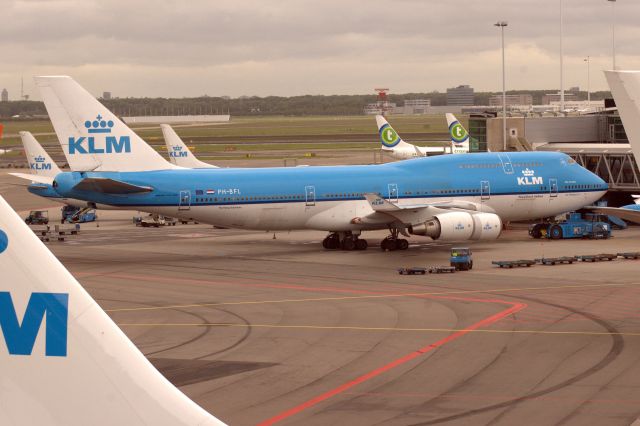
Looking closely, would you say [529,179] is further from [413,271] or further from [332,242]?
[413,271]

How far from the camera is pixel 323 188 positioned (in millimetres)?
50000

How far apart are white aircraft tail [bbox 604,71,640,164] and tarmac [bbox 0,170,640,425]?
241 inches

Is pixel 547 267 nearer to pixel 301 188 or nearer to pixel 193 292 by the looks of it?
pixel 301 188

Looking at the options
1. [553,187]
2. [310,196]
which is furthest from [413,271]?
[553,187]

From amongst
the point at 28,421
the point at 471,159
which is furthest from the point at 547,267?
the point at 28,421

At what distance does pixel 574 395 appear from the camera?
23109mm

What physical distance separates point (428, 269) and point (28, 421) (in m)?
35.8

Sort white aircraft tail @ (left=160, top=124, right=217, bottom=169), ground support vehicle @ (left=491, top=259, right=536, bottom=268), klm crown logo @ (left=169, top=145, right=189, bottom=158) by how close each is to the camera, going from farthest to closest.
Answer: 1. klm crown logo @ (left=169, top=145, right=189, bottom=158)
2. white aircraft tail @ (left=160, top=124, right=217, bottom=169)
3. ground support vehicle @ (left=491, top=259, right=536, bottom=268)

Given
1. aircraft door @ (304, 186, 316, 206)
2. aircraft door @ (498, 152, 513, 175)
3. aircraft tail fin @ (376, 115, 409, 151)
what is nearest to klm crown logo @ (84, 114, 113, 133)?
aircraft door @ (304, 186, 316, 206)

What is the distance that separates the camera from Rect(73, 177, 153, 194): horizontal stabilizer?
151 feet

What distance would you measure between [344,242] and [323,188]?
3434mm

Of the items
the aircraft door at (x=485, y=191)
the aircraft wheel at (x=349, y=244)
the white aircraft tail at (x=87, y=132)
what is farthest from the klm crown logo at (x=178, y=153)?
the aircraft door at (x=485, y=191)

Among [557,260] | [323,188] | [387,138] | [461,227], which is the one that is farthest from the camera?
[387,138]

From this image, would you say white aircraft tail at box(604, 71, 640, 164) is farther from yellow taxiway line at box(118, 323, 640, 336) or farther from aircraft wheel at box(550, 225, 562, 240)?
aircraft wheel at box(550, 225, 562, 240)
